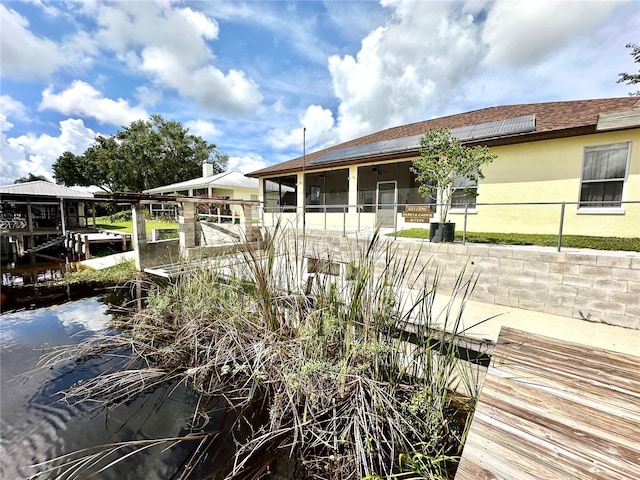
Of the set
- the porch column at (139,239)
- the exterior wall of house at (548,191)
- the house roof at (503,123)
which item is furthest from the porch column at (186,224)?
the exterior wall of house at (548,191)

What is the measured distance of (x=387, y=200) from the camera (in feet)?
38.8

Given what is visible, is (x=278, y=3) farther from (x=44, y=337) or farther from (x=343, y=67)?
(x=44, y=337)

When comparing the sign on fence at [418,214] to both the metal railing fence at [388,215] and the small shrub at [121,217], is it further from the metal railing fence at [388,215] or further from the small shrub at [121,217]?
the small shrub at [121,217]

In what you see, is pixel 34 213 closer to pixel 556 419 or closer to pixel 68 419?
pixel 68 419

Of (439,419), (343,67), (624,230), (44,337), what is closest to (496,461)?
(439,419)

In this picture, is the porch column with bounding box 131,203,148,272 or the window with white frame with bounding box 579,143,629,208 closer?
the window with white frame with bounding box 579,143,629,208

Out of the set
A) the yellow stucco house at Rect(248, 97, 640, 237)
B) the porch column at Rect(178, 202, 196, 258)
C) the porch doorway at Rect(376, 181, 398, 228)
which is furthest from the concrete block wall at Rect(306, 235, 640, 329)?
the porch column at Rect(178, 202, 196, 258)

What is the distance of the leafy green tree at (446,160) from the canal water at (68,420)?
265 inches

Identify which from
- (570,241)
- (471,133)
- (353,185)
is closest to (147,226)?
(353,185)

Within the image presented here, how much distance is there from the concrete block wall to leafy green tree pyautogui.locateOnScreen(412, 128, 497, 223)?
151 centimetres

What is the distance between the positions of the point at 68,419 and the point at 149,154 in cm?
3232

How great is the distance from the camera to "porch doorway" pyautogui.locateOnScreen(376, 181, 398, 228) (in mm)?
11492

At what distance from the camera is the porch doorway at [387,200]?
11492 mm

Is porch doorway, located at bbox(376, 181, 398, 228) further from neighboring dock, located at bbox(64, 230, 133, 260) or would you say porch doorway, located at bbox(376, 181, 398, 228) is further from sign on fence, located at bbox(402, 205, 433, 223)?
neighboring dock, located at bbox(64, 230, 133, 260)
